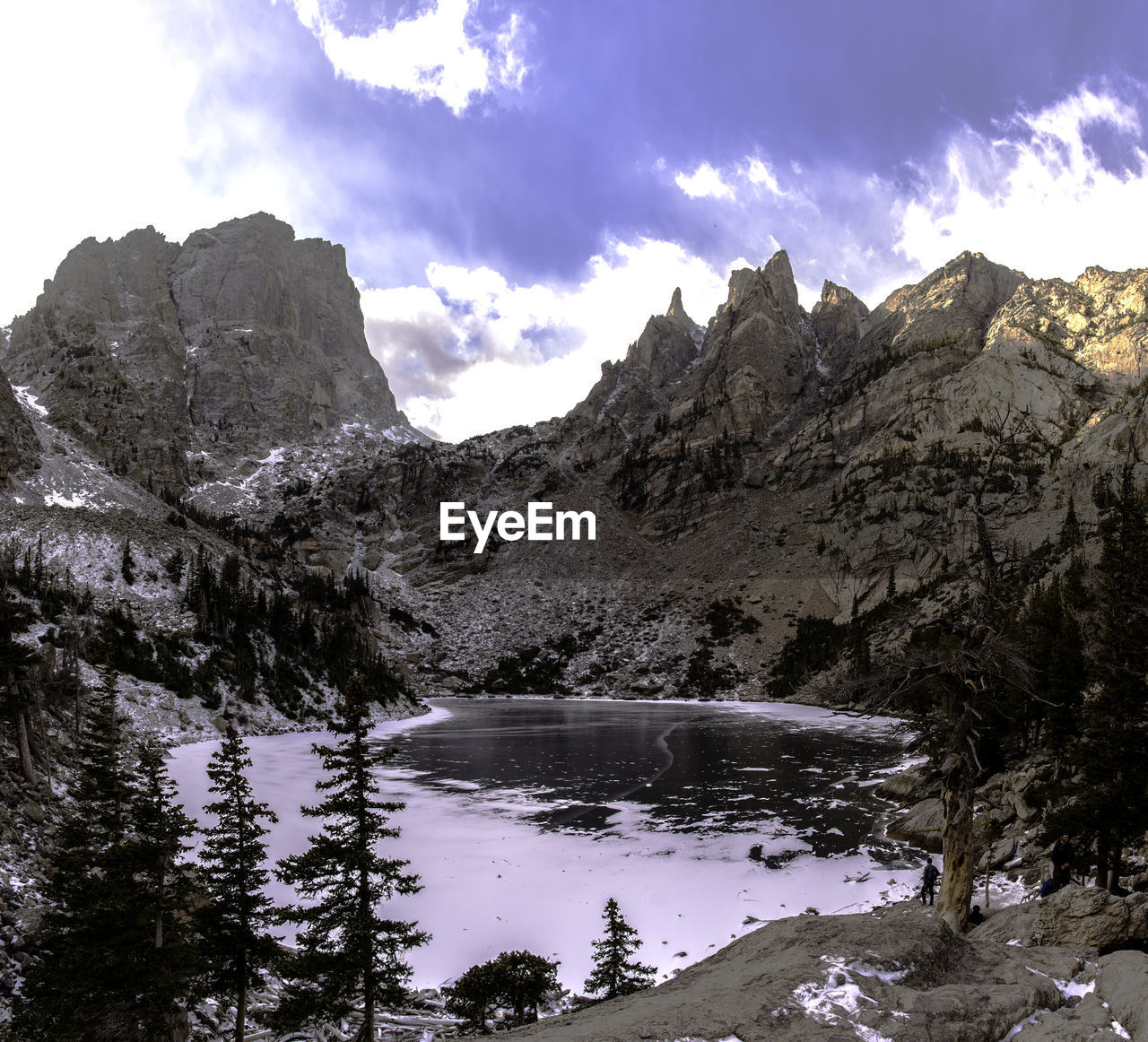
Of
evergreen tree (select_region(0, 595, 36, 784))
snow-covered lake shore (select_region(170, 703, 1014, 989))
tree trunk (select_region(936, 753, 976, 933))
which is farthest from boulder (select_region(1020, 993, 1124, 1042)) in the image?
evergreen tree (select_region(0, 595, 36, 784))

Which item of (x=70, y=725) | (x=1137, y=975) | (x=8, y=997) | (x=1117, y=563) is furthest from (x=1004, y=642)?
(x=70, y=725)

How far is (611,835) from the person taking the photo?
27.8m

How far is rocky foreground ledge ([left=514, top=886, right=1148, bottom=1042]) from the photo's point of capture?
247 inches

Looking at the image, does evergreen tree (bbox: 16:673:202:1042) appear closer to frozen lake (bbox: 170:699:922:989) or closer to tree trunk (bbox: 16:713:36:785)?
frozen lake (bbox: 170:699:922:989)

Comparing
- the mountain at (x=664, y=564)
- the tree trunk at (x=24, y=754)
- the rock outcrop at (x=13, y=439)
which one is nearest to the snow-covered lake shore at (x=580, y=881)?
the mountain at (x=664, y=564)

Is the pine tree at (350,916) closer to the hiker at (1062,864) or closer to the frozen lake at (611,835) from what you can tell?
the frozen lake at (611,835)

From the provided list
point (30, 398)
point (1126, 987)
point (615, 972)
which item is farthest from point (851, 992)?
point (30, 398)

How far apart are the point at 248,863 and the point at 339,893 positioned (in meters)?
2.59

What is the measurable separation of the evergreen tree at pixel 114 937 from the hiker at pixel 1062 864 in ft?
63.6

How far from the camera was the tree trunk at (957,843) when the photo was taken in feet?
39.4

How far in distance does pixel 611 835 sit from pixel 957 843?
1802 cm

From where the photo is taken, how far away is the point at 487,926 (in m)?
19.0

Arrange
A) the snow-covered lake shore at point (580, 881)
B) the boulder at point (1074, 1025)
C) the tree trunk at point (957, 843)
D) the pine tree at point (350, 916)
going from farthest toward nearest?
the snow-covered lake shore at point (580, 881) → the pine tree at point (350, 916) → the tree trunk at point (957, 843) → the boulder at point (1074, 1025)

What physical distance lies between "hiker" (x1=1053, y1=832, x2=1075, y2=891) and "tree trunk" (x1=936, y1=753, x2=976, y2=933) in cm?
566
